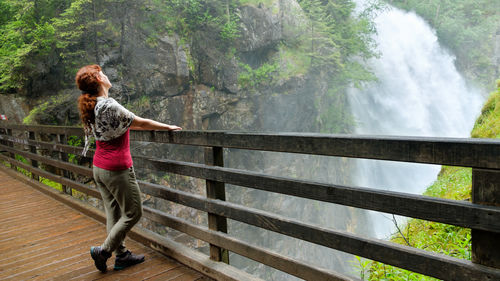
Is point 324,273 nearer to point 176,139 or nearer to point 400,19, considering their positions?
point 176,139

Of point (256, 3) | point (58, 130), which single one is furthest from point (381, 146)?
point (256, 3)

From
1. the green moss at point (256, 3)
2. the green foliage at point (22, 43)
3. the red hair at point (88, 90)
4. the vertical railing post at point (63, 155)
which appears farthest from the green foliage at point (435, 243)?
the green moss at point (256, 3)

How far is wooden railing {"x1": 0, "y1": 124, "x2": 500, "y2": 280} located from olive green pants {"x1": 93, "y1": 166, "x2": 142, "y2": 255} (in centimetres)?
41

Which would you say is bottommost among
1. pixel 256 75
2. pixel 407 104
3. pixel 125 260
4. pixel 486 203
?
pixel 125 260

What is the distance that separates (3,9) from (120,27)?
15.3 feet

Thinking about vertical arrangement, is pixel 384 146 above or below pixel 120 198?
above

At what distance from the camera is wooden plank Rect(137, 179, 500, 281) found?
1525mm

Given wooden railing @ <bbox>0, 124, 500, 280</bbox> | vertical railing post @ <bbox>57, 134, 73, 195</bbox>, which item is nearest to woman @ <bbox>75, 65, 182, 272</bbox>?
wooden railing @ <bbox>0, 124, 500, 280</bbox>

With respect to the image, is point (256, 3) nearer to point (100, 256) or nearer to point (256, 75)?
point (256, 75)

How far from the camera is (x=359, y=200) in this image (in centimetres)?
184

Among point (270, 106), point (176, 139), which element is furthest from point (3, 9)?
point (176, 139)

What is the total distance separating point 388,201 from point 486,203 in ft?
1.36

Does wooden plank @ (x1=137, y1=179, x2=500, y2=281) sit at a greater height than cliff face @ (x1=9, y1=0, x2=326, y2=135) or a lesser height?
lesser

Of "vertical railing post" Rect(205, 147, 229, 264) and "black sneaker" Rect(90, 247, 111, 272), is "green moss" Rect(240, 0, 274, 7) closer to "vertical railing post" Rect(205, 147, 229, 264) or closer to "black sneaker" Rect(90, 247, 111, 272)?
"vertical railing post" Rect(205, 147, 229, 264)
